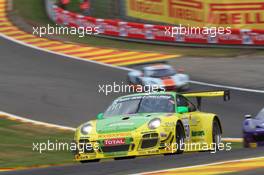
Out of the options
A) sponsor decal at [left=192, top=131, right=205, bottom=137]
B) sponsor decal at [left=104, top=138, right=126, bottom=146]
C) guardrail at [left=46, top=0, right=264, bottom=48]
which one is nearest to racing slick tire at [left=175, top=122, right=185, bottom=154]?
sponsor decal at [left=192, top=131, right=205, bottom=137]

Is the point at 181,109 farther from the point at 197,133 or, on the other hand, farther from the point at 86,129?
the point at 86,129

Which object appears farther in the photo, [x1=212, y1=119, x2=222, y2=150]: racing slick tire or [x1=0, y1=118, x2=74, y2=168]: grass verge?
[x1=212, y1=119, x2=222, y2=150]: racing slick tire

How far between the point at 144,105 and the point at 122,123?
1.04m

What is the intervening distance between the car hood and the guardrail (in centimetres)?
1870

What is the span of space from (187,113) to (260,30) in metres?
17.8

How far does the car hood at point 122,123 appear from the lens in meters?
11.9

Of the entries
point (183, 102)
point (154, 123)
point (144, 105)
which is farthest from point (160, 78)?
point (154, 123)

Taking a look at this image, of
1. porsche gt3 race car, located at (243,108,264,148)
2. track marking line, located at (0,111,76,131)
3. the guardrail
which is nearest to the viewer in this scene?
porsche gt3 race car, located at (243,108,264,148)

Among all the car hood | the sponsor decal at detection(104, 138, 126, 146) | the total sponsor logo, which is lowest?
the sponsor decal at detection(104, 138, 126, 146)

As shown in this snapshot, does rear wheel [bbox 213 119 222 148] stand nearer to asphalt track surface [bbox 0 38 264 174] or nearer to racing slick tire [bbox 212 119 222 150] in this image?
racing slick tire [bbox 212 119 222 150]

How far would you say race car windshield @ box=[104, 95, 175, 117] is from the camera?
508 inches

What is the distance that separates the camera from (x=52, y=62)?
96.1ft

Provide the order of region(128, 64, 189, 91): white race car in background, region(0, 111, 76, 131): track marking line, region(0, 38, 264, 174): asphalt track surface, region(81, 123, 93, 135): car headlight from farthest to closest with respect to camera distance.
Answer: region(128, 64, 189, 91): white race car in background < region(0, 38, 264, 174): asphalt track surface < region(0, 111, 76, 131): track marking line < region(81, 123, 93, 135): car headlight

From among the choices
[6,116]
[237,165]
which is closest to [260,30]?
[6,116]
